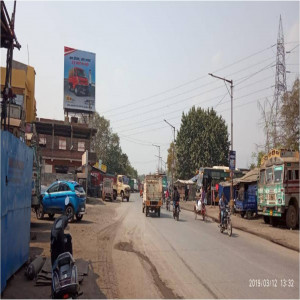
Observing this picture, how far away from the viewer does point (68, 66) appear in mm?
59094

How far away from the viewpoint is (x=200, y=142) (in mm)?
56312

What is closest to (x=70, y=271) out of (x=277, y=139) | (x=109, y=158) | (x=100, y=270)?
(x=100, y=270)

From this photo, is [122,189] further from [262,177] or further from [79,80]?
[262,177]

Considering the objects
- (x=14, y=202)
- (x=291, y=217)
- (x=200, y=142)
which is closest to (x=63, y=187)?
(x=291, y=217)

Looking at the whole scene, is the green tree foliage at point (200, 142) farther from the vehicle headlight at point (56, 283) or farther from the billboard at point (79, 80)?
the vehicle headlight at point (56, 283)

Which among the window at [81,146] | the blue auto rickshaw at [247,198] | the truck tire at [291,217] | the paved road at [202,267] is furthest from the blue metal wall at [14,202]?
the window at [81,146]

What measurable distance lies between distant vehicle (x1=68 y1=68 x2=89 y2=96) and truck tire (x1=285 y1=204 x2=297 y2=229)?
1862 inches

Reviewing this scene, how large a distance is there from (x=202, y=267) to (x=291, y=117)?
62.8 ft

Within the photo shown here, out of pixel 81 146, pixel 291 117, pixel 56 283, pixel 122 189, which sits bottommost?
pixel 56 283

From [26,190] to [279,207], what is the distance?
13.4 metres

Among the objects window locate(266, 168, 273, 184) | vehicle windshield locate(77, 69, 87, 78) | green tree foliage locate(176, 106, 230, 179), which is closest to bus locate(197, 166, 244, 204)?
green tree foliage locate(176, 106, 230, 179)

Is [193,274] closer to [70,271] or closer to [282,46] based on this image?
[70,271]

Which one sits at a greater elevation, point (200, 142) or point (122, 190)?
point (200, 142)

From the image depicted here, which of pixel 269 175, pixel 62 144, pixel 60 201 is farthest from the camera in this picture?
pixel 62 144
